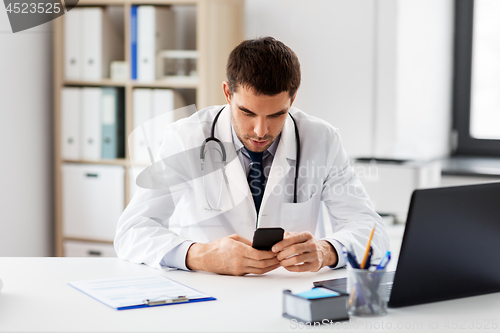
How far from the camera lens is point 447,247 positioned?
3.87 ft

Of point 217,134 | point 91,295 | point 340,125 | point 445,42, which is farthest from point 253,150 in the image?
point 445,42

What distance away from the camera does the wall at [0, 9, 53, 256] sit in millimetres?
2982

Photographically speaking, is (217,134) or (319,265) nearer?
(319,265)

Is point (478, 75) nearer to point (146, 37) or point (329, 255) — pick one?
point (146, 37)

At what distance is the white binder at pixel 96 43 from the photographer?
10.2 ft

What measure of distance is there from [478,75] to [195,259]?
8.99 ft

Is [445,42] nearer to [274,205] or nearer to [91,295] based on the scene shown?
[274,205]

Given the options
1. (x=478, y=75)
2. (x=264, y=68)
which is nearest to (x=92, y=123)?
(x=264, y=68)

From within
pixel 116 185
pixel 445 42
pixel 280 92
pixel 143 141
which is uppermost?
pixel 445 42

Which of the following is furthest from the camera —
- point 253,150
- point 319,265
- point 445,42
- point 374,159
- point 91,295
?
point 445,42

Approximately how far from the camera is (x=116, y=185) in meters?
3.16

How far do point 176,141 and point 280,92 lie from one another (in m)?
0.40

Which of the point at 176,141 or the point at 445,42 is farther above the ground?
the point at 445,42

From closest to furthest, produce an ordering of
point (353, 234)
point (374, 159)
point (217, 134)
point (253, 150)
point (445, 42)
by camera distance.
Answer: point (353, 234)
point (253, 150)
point (217, 134)
point (374, 159)
point (445, 42)
